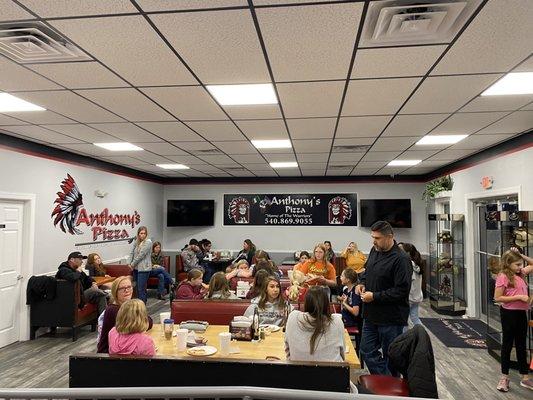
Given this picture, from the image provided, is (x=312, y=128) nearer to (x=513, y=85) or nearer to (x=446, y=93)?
(x=446, y=93)

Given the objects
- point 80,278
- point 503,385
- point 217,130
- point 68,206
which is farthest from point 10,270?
point 503,385

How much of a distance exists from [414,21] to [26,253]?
6070 mm

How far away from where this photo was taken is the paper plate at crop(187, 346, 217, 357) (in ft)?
9.39

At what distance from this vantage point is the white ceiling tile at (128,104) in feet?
11.0

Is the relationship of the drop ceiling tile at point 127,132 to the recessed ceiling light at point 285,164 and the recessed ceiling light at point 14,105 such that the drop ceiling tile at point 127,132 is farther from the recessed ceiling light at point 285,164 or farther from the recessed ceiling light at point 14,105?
the recessed ceiling light at point 285,164

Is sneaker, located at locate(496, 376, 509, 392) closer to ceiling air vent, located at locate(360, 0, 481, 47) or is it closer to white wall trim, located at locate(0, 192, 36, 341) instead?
ceiling air vent, located at locate(360, 0, 481, 47)

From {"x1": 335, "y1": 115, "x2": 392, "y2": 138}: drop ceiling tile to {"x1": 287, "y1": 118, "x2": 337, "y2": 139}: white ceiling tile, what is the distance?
13 cm

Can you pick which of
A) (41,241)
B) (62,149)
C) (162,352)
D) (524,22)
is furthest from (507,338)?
(62,149)

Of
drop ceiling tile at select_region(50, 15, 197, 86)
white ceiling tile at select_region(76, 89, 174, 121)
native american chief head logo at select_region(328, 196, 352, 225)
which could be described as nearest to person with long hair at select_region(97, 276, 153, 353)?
white ceiling tile at select_region(76, 89, 174, 121)

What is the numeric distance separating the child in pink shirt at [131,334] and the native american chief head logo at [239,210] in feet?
26.0

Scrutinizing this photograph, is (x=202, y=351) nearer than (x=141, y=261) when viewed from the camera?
Yes

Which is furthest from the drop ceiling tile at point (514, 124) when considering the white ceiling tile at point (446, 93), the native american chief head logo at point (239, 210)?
the native american chief head logo at point (239, 210)

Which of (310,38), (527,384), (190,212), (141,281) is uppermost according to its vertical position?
(310,38)

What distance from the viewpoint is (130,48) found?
246 cm
